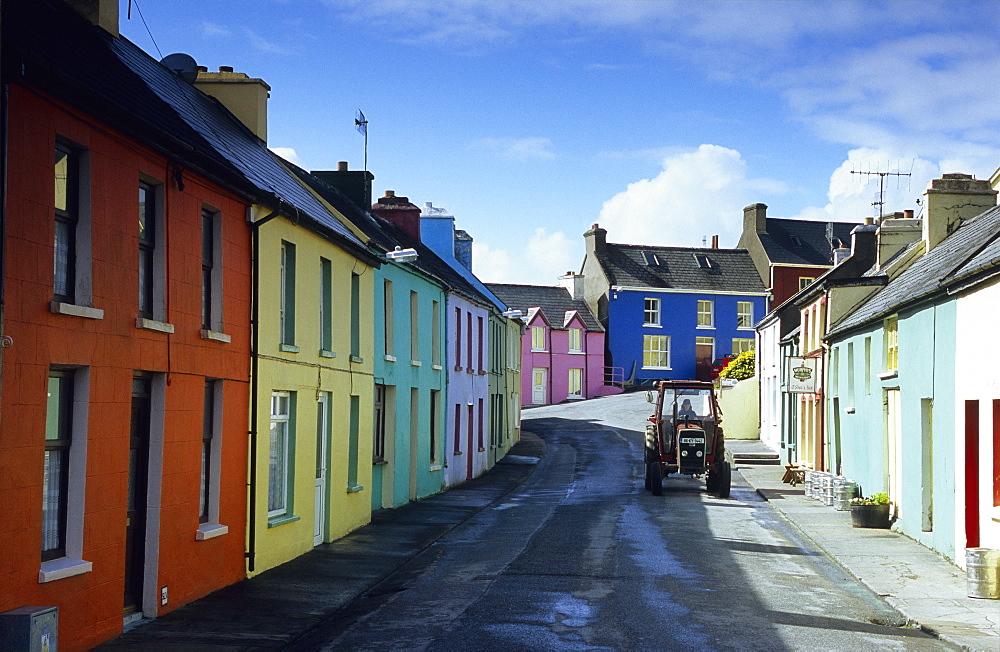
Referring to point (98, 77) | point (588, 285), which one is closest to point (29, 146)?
point (98, 77)

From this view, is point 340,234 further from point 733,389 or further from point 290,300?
point 733,389

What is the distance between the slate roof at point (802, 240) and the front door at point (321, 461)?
56431 millimetres

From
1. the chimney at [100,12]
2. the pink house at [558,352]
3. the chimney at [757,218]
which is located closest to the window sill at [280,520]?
the chimney at [100,12]

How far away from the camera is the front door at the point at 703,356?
70.6 metres

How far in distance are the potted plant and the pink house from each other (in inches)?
1831

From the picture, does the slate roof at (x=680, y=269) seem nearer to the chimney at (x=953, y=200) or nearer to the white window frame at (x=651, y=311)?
the white window frame at (x=651, y=311)

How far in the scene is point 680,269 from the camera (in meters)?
72.0

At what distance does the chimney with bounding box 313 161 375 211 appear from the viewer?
1243 inches

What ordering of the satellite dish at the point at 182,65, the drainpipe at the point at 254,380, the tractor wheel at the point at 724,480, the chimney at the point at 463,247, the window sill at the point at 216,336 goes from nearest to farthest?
the window sill at the point at 216,336
the drainpipe at the point at 254,380
the satellite dish at the point at 182,65
the tractor wheel at the point at 724,480
the chimney at the point at 463,247

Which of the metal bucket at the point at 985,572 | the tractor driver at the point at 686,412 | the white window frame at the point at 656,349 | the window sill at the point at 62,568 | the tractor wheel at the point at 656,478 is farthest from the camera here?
the white window frame at the point at 656,349

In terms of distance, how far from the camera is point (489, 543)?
18578mm

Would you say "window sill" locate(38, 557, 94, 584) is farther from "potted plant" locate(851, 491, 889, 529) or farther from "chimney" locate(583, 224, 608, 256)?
"chimney" locate(583, 224, 608, 256)

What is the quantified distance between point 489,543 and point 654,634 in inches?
318

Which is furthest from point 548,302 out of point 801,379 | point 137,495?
point 137,495
